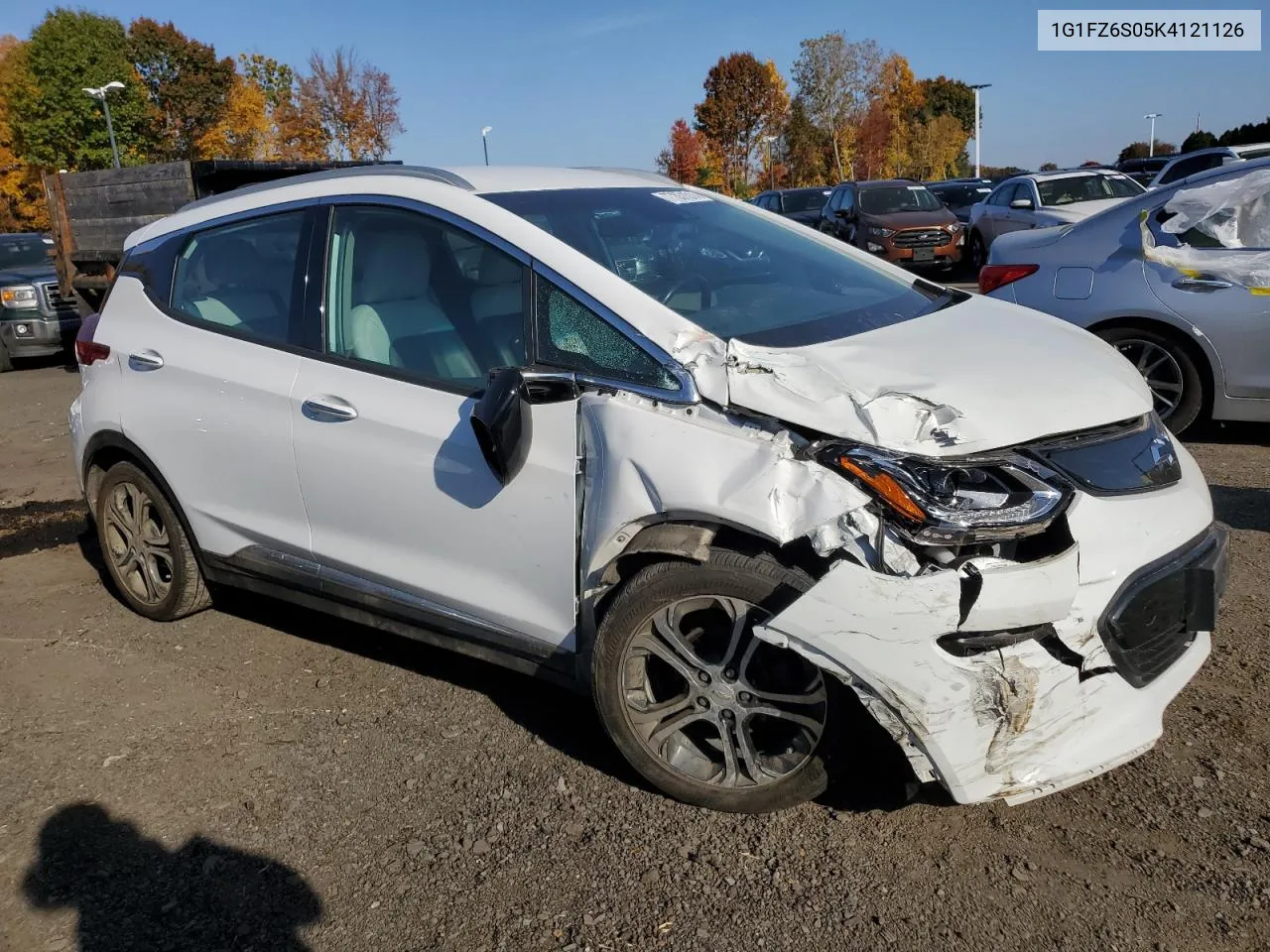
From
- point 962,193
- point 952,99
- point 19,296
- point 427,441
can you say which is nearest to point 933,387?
point 427,441

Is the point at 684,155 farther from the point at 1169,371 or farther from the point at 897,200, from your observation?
the point at 1169,371

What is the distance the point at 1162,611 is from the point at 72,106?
57084mm

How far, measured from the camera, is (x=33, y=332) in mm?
12641

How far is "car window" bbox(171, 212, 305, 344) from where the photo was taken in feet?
12.4

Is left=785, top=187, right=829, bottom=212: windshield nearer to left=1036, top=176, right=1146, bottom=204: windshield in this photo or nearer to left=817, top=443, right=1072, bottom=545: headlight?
left=1036, top=176, right=1146, bottom=204: windshield

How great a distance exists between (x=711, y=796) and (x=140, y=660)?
8.54ft

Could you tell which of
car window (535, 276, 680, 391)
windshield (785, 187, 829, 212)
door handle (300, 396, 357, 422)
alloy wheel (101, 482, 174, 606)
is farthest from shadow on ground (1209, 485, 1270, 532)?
windshield (785, 187, 829, 212)

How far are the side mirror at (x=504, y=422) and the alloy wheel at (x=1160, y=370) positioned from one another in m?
4.46

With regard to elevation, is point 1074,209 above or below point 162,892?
above

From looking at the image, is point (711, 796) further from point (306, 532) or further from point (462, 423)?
point (306, 532)

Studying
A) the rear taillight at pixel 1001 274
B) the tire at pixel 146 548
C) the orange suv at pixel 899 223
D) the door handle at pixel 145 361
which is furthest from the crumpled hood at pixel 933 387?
the orange suv at pixel 899 223

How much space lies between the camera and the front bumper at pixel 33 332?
12617 mm

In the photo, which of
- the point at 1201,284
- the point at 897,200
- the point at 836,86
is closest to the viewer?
the point at 1201,284

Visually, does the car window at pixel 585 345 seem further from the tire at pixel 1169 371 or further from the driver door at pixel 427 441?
the tire at pixel 1169 371
